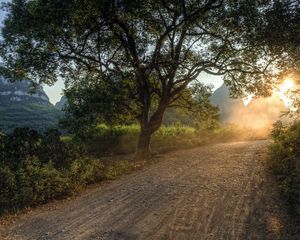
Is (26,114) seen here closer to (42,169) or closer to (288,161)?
(42,169)

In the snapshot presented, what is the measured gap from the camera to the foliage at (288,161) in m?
9.20

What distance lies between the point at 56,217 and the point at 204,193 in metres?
4.27

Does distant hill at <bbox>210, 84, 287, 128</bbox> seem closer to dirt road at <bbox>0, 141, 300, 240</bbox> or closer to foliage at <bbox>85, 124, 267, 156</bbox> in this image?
foliage at <bbox>85, 124, 267, 156</bbox>

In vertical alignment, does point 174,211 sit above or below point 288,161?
below

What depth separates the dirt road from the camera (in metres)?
8.23

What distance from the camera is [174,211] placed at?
9.56 m

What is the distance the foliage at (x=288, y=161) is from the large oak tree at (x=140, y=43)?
433 centimetres

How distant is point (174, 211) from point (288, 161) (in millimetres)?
4104

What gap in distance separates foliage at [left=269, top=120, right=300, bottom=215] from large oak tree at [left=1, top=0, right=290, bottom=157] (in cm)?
433

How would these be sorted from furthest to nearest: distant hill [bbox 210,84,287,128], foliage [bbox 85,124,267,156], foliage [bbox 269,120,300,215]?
distant hill [bbox 210,84,287,128], foliage [bbox 85,124,267,156], foliage [bbox 269,120,300,215]

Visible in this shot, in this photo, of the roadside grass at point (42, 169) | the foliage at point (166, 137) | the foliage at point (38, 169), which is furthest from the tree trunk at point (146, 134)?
the foliage at point (38, 169)

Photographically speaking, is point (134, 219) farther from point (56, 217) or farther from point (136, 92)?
point (136, 92)

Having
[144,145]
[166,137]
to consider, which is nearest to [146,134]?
[144,145]

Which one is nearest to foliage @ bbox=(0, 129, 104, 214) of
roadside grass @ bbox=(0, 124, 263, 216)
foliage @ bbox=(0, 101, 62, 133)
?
roadside grass @ bbox=(0, 124, 263, 216)
